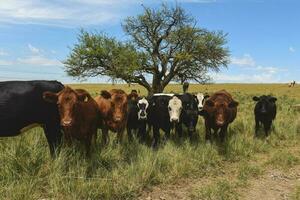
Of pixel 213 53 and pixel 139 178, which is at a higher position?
pixel 213 53

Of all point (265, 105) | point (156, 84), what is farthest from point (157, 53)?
point (265, 105)

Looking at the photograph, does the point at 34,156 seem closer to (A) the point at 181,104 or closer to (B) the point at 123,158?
(B) the point at 123,158

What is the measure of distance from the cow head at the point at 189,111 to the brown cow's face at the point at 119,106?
2.44 metres

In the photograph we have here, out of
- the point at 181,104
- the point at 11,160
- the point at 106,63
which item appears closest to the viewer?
the point at 11,160

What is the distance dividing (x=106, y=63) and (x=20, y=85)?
28.4 meters

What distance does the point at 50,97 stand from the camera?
8789 millimetres

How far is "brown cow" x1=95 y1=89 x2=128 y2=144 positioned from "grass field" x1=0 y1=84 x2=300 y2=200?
1.26ft

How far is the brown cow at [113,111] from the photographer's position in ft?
35.0

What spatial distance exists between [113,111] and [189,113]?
9.16 feet

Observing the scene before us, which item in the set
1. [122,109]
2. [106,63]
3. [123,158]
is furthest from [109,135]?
[106,63]

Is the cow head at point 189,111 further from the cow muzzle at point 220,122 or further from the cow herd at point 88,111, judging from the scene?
the cow muzzle at point 220,122

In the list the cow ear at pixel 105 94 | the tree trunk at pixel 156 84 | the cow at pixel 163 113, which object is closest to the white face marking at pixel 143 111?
the cow at pixel 163 113

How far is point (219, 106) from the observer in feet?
40.2

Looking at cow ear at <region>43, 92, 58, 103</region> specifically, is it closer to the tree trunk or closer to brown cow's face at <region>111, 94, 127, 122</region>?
brown cow's face at <region>111, 94, 127, 122</region>
